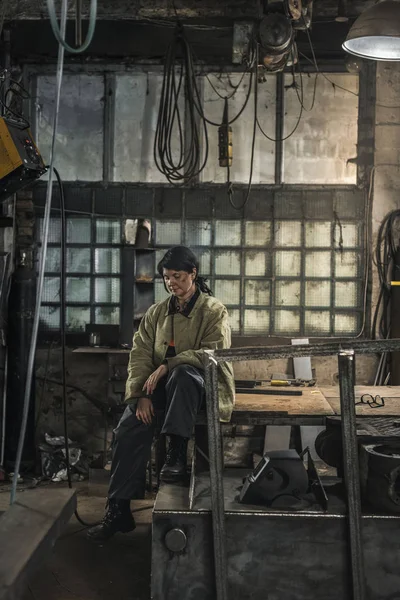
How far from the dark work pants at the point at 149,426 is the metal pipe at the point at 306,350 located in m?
1.12

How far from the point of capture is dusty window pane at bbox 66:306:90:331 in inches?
251

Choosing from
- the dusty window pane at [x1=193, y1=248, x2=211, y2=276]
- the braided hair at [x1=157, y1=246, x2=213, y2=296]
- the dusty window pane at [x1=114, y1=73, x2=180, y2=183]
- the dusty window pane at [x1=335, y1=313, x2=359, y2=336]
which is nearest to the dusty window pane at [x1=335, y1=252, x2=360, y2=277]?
the dusty window pane at [x1=335, y1=313, x2=359, y2=336]

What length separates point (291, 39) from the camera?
16.7 ft

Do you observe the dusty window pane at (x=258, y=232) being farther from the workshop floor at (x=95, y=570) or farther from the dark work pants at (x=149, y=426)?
the workshop floor at (x=95, y=570)

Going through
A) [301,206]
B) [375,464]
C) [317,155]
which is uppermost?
[317,155]

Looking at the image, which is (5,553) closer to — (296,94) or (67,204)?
(67,204)

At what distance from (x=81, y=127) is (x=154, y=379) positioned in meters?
3.09

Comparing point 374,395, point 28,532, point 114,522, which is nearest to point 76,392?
point 114,522

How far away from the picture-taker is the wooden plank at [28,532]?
73.5 inches

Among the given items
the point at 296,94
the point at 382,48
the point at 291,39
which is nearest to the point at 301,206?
the point at 296,94

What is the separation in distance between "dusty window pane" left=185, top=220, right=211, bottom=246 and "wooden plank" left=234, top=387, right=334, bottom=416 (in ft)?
5.92

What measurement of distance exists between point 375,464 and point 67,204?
407 cm

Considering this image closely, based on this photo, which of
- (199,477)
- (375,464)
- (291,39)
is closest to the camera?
(375,464)

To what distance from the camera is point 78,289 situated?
21.0ft
